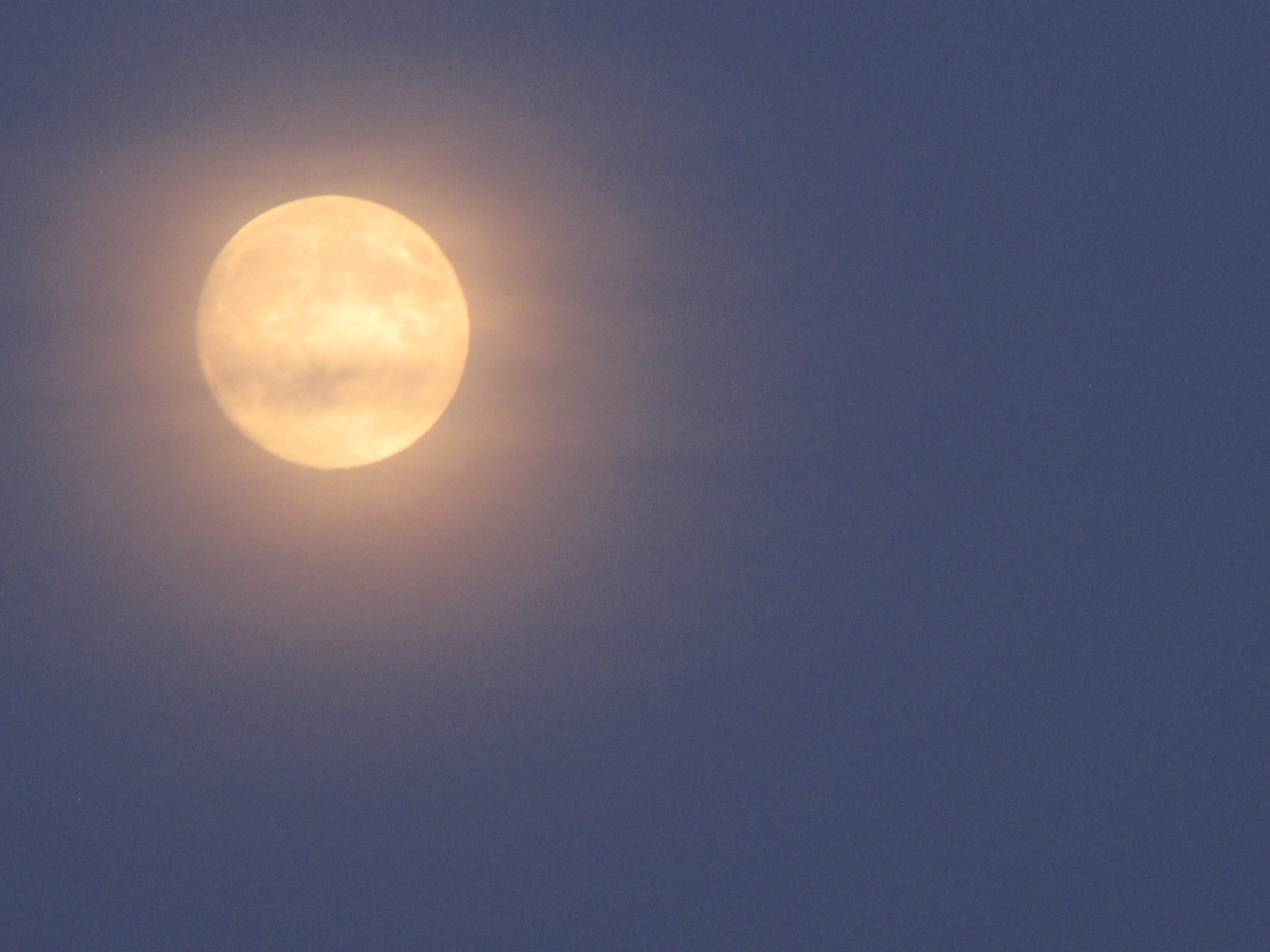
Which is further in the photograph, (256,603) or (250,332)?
(256,603)

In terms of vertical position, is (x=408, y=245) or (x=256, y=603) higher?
(x=408, y=245)

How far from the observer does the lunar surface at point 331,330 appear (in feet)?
5.68

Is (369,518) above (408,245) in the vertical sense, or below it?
below

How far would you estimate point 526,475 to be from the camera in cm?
189

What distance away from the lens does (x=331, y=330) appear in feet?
5.65

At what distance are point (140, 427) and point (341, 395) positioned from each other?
1.74ft

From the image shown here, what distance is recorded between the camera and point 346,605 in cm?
188

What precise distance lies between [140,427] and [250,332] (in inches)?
15.4

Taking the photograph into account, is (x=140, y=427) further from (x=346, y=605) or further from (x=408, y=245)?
(x=408, y=245)

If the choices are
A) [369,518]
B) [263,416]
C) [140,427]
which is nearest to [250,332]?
[263,416]

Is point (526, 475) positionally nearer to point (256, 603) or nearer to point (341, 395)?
point (341, 395)

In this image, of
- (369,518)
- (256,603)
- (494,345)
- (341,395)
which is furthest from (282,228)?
(256,603)

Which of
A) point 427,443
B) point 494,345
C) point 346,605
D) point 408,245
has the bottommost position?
point 346,605

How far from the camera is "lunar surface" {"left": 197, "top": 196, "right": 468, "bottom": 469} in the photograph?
1.73 meters
